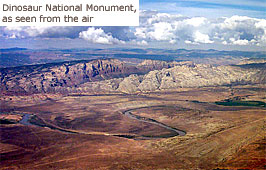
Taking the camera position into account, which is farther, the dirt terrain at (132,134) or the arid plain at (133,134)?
the arid plain at (133,134)

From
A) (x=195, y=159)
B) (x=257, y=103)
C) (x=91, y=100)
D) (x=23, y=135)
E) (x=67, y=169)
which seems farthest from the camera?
(x=91, y=100)

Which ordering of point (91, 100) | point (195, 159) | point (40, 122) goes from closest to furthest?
1. point (195, 159)
2. point (40, 122)
3. point (91, 100)

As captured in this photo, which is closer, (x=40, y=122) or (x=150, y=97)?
(x=40, y=122)

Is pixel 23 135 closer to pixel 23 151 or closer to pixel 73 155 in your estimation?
pixel 23 151

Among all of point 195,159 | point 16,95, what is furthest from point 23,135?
point 16,95

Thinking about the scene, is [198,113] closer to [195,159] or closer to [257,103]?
[257,103]

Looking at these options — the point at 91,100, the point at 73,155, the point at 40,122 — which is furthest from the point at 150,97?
the point at 73,155

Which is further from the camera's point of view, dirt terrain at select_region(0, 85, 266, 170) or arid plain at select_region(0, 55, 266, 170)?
arid plain at select_region(0, 55, 266, 170)
